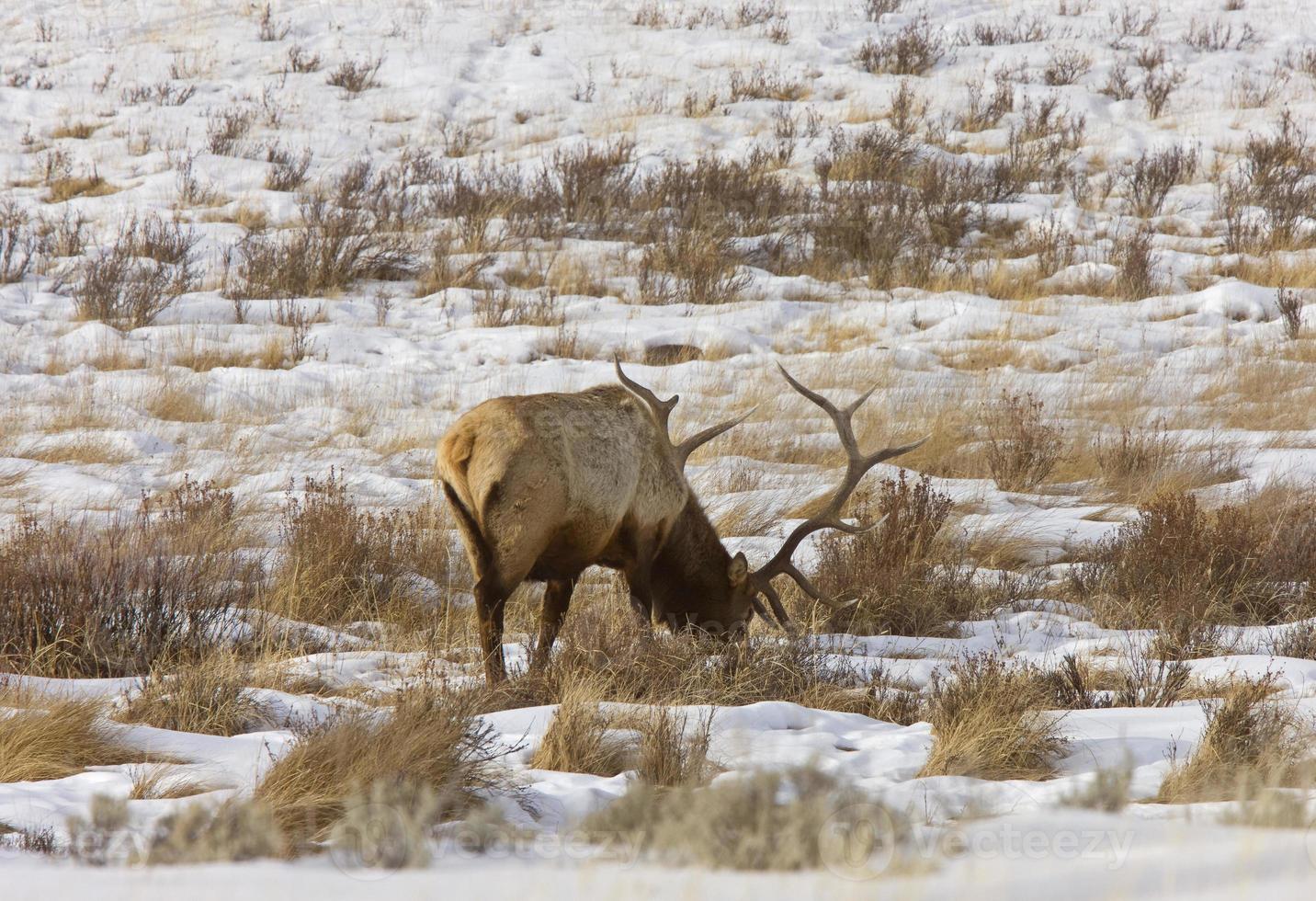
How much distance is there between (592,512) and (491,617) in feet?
2.07

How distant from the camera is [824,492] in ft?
24.4

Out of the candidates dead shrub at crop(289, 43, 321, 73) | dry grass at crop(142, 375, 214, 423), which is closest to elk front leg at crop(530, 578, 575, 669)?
dry grass at crop(142, 375, 214, 423)

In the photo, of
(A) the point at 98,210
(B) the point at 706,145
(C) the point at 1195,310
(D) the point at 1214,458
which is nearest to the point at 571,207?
(B) the point at 706,145

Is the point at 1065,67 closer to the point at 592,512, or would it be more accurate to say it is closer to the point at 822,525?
the point at 822,525

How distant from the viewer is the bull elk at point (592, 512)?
14.9 ft

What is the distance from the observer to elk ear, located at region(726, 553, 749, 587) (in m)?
5.56

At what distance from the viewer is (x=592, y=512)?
193 inches

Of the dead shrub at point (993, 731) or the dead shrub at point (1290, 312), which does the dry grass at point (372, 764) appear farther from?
the dead shrub at point (1290, 312)

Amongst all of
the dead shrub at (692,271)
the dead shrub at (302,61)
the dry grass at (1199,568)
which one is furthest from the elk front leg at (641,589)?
the dead shrub at (302,61)

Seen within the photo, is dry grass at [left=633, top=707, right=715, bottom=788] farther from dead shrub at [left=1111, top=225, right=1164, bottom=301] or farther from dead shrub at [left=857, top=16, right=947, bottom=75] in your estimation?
dead shrub at [left=857, top=16, right=947, bottom=75]

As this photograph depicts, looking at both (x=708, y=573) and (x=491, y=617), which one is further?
(x=708, y=573)

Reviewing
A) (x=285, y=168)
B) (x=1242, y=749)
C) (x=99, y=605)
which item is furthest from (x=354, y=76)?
(x=1242, y=749)

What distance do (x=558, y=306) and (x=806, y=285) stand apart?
103 inches

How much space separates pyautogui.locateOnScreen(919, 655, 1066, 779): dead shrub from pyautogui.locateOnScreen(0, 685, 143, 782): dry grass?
2413 millimetres
